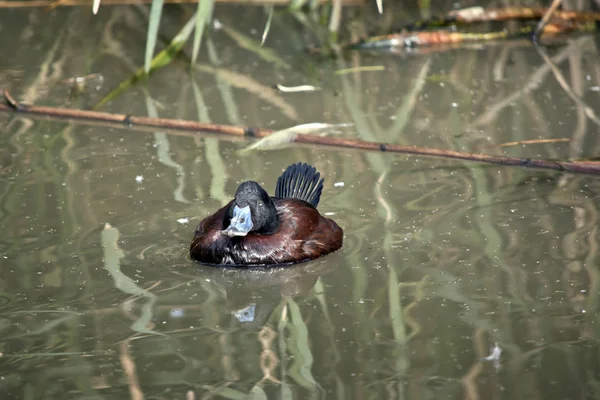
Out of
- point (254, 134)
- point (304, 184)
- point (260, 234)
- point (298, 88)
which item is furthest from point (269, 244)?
point (298, 88)

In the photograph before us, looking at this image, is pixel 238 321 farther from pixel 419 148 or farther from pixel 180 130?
pixel 180 130

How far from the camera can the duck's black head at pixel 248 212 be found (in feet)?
15.5

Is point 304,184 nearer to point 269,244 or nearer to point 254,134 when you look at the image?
point 269,244

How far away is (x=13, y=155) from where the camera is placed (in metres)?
6.35

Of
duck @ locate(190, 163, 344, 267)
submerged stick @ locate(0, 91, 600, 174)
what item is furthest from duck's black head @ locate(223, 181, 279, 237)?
submerged stick @ locate(0, 91, 600, 174)

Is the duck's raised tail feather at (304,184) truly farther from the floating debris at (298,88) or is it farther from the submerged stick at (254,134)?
→ the floating debris at (298,88)

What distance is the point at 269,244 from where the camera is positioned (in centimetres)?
485

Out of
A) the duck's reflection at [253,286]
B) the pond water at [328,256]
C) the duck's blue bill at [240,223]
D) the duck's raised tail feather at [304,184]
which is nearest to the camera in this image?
the pond water at [328,256]

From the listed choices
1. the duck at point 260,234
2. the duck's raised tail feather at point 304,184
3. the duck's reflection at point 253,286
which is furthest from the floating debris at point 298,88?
the duck's reflection at point 253,286

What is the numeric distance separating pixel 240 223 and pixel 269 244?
8.1 inches

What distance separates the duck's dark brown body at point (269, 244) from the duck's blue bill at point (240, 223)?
73 mm

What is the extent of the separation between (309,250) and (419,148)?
118 cm

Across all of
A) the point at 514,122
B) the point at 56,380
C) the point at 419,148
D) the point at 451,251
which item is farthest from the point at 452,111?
the point at 56,380

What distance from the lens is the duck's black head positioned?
15.5 ft
